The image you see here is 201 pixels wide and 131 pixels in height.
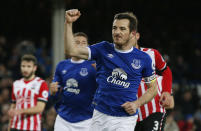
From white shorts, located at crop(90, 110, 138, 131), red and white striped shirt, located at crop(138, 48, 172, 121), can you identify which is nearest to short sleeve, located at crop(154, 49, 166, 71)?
red and white striped shirt, located at crop(138, 48, 172, 121)

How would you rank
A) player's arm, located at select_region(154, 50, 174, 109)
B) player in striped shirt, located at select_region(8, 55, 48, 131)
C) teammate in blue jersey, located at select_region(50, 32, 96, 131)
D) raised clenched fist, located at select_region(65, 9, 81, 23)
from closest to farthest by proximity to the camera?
raised clenched fist, located at select_region(65, 9, 81, 23) → player's arm, located at select_region(154, 50, 174, 109) → teammate in blue jersey, located at select_region(50, 32, 96, 131) → player in striped shirt, located at select_region(8, 55, 48, 131)

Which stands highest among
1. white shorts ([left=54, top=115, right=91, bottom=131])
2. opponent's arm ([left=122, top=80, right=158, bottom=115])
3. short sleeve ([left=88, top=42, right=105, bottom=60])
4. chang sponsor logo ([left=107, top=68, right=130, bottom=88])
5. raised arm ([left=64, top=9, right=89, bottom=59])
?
raised arm ([left=64, top=9, right=89, bottom=59])

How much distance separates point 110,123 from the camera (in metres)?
4.04

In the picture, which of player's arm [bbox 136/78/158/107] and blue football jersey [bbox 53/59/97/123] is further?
blue football jersey [bbox 53/59/97/123]

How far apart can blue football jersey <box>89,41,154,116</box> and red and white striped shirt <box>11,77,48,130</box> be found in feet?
6.89

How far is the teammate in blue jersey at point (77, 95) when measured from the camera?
550cm

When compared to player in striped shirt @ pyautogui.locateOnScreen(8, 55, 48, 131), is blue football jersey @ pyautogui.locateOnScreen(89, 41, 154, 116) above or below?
above

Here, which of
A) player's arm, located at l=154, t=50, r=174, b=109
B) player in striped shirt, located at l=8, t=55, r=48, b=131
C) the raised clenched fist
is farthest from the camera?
player in striped shirt, located at l=8, t=55, r=48, b=131

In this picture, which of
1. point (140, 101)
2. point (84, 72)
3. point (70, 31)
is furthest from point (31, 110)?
point (70, 31)

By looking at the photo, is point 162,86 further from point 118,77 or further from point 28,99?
point 28,99

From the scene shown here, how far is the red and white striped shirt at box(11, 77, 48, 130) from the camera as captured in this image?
6.01 meters

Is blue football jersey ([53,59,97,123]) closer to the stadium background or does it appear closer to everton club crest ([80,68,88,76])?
everton club crest ([80,68,88,76])

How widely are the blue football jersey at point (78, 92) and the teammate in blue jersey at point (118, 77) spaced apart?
1318mm

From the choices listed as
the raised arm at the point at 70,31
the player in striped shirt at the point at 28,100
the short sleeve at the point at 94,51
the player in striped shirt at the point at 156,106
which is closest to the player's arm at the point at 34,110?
the player in striped shirt at the point at 28,100
